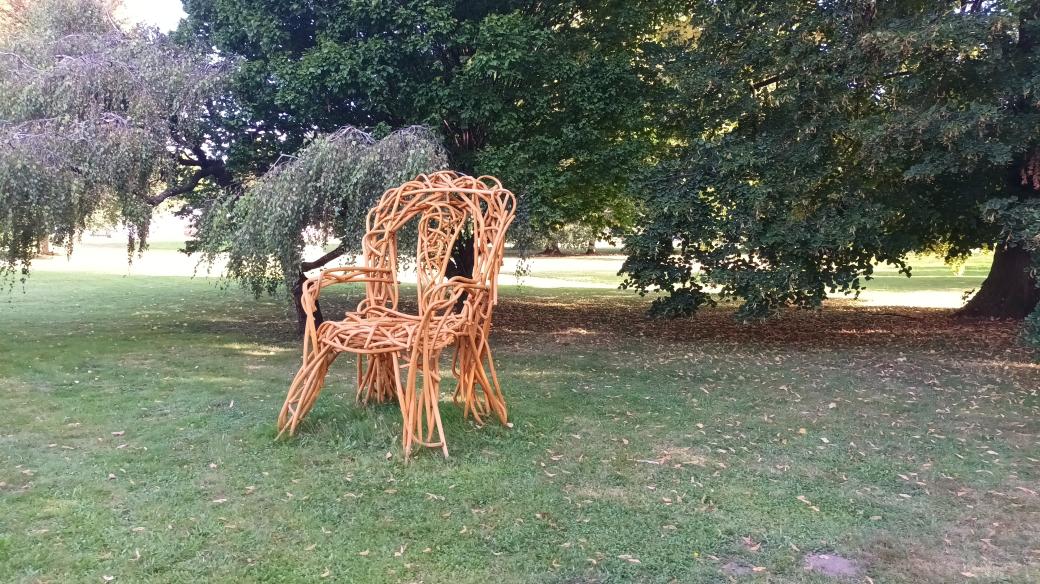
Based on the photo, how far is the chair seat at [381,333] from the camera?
151 inches

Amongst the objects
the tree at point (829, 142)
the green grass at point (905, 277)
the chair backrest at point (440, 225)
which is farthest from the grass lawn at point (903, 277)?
the chair backrest at point (440, 225)

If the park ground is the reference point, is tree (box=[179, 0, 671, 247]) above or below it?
above

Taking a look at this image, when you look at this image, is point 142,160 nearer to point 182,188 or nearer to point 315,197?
point 182,188

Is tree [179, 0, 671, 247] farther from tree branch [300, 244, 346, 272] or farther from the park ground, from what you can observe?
the park ground

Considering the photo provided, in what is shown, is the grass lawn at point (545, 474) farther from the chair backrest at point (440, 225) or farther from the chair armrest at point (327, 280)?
the chair backrest at point (440, 225)

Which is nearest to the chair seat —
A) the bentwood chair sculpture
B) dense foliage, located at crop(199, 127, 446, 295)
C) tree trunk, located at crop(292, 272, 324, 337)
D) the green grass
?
the bentwood chair sculpture

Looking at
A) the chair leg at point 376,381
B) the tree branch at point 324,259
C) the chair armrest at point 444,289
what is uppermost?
the tree branch at point 324,259

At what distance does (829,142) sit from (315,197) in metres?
5.53

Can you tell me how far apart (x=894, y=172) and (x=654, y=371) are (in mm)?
3873

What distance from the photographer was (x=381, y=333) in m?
3.96

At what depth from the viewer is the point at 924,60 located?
708 cm

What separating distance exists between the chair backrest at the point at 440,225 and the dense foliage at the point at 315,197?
1.78 metres

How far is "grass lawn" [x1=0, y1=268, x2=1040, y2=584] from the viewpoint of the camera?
279 cm

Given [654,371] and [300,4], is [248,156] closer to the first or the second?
[300,4]
